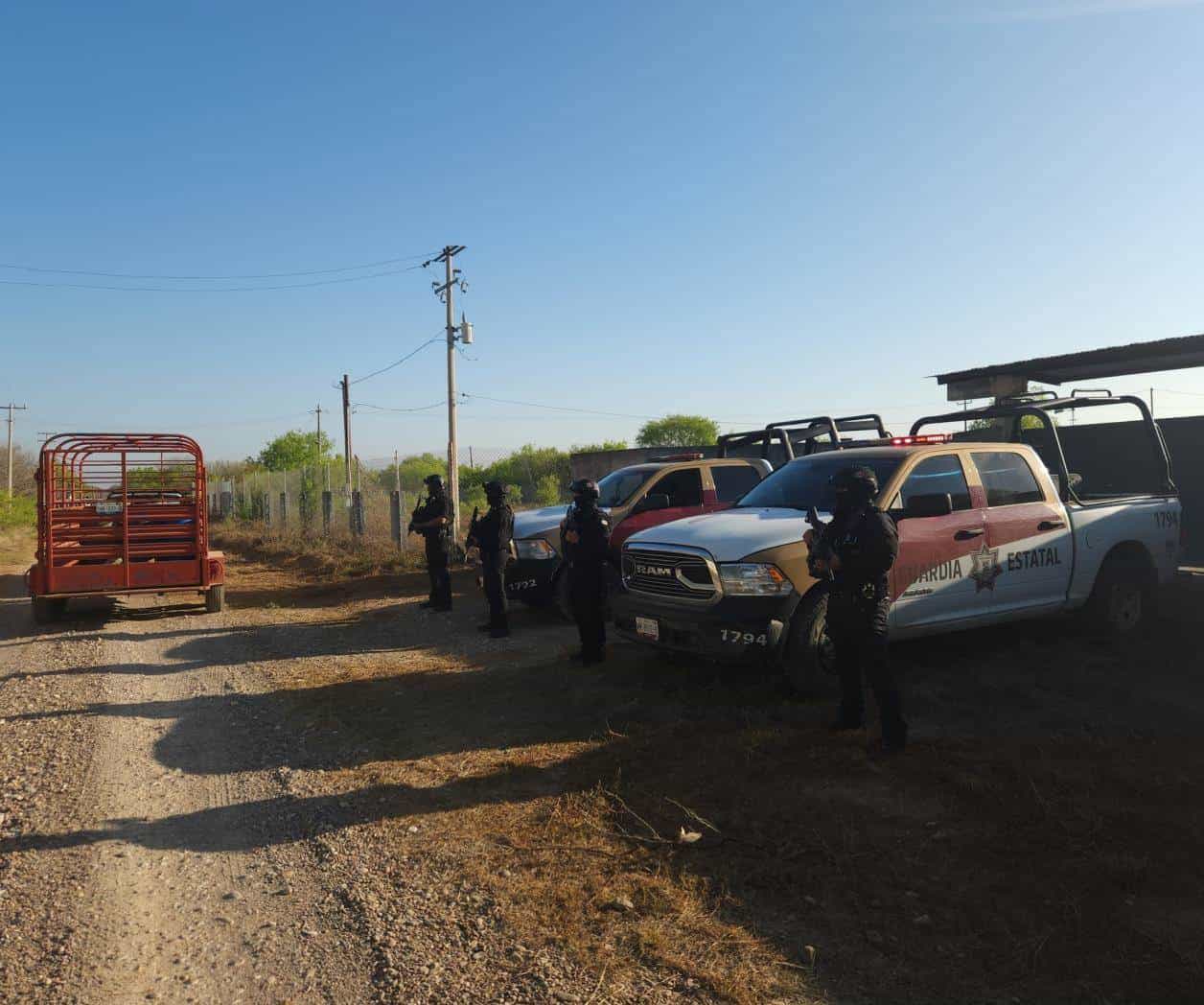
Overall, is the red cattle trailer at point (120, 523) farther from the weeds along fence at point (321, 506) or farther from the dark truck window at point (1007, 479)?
the dark truck window at point (1007, 479)

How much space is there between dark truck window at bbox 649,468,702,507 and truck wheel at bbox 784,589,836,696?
409 cm

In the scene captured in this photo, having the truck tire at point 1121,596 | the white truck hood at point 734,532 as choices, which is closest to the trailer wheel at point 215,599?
the white truck hood at point 734,532

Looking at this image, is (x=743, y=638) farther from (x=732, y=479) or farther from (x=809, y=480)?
(x=732, y=479)

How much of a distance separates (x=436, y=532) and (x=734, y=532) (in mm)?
5635

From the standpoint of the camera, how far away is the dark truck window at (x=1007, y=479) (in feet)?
23.5

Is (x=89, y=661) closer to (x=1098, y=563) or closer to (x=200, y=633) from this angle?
(x=200, y=633)

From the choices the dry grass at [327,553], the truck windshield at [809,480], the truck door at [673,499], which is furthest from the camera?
the dry grass at [327,553]

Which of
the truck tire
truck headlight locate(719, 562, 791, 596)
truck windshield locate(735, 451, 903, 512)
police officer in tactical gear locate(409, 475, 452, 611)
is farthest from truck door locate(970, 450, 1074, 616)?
police officer in tactical gear locate(409, 475, 452, 611)

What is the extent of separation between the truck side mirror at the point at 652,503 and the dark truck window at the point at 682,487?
0.14 m

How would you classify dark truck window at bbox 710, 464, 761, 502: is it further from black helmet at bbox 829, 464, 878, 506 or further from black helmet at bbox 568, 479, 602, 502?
black helmet at bbox 829, 464, 878, 506

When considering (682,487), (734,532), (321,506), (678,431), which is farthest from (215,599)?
(678,431)

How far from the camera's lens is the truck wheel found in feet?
20.0

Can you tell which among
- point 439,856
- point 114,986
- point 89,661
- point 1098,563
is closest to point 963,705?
point 1098,563

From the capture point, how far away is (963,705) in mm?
6285
